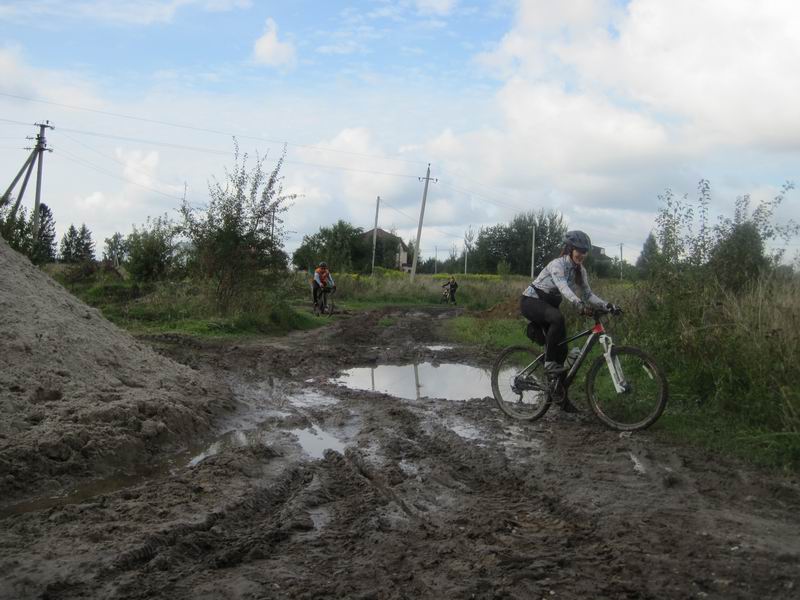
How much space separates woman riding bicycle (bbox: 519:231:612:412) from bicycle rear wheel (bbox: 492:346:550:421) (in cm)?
24

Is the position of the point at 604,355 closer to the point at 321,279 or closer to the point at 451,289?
the point at 321,279

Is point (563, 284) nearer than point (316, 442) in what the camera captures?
No

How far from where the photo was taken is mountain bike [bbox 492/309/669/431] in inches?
275

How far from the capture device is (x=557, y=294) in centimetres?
805

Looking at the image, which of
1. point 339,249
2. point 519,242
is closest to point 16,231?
point 339,249

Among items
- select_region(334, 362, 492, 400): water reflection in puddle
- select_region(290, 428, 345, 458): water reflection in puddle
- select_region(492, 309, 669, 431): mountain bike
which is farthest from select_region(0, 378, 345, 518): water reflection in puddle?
select_region(492, 309, 669, 431): mountain bike

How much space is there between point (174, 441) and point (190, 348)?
289 inches

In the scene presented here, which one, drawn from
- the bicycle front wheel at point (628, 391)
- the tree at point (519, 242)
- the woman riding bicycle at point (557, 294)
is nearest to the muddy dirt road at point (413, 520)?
the bicycle front wheel at point (628, 391)

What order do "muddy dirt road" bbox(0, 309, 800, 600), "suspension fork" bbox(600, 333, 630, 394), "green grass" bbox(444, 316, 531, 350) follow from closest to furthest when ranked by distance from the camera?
"muddy dirt road" bbox(0, 309, 800, 600), "suspension fork" bbox(600, 333, 630, 394), "green grass" bbox(444, 316, 531, 350)

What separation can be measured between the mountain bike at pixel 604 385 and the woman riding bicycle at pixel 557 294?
0.15 m

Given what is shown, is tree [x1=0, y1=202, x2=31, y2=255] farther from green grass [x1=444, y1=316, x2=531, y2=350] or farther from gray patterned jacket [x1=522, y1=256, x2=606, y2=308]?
gray patterned jacket [x1=522, y1=256, x2=606, y2=308]

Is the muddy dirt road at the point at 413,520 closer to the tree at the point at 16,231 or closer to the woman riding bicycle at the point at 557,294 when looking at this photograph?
the woman riding bicycle at the point at 557,294

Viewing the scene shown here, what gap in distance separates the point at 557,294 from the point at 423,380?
367 centimetres

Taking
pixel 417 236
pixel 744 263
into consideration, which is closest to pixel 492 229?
pixel 417 236
